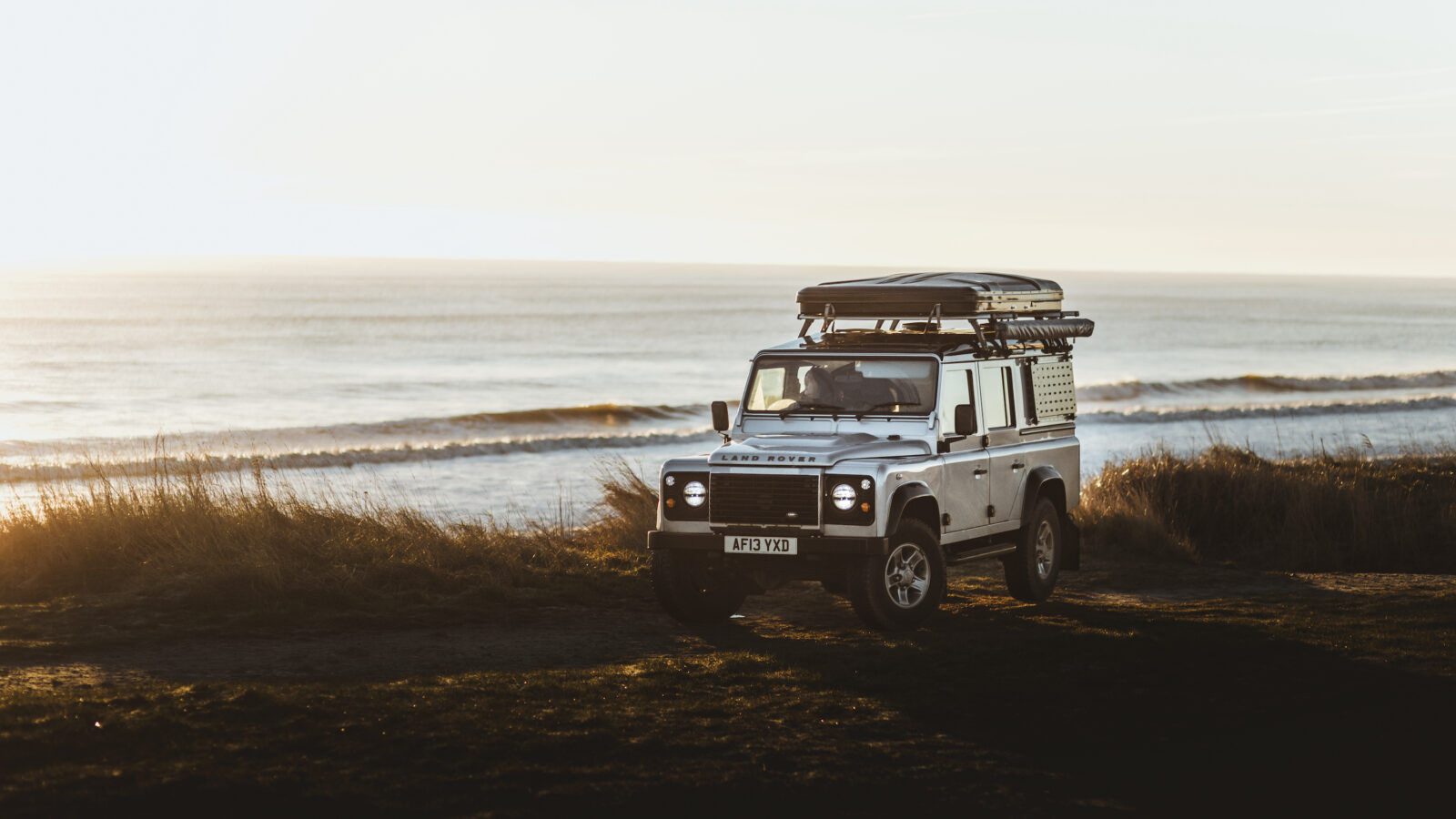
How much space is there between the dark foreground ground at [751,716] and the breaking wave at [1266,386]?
41.8m

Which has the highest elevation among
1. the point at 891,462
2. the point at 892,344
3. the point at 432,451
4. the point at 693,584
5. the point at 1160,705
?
the point at 892,344

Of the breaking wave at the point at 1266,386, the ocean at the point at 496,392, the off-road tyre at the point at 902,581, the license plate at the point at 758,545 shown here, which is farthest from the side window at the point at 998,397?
the breaking wave at the point at 1266,386

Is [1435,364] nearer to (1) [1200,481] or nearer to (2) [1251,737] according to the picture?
(1) [1200,481]

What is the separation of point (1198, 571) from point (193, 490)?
32.4ft

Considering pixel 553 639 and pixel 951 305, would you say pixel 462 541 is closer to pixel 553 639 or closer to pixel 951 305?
pixel 553 639

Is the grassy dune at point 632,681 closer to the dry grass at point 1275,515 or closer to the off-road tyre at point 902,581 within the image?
the dry grass at point 1275,515

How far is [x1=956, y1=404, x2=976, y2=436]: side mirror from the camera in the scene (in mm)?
10938

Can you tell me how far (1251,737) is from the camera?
740cm

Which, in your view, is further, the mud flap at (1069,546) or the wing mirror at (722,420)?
the mud flap at (1069,546)

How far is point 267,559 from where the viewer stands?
12164 millimetres

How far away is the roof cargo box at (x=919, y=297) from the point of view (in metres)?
11.7

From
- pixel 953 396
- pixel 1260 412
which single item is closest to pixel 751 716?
pixel 953 396

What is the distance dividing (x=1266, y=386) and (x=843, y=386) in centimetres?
4897

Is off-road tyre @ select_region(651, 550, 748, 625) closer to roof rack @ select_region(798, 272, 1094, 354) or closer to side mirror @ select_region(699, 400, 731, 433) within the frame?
side mirror @ select_region(699, 400, 731, 433)
